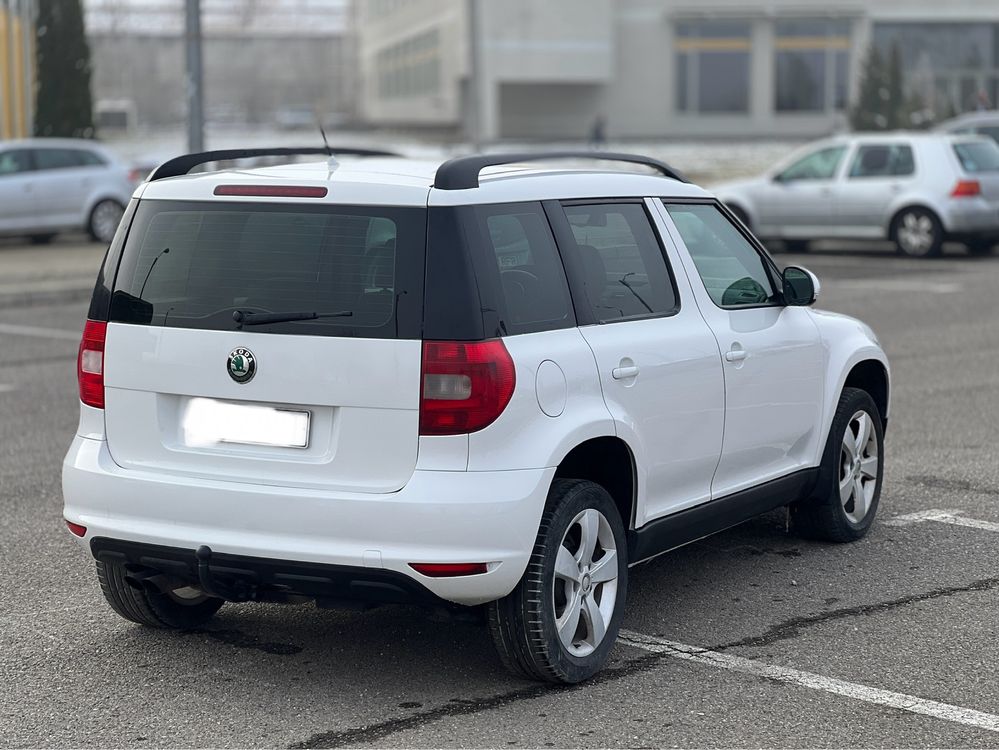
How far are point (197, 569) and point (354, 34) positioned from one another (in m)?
109

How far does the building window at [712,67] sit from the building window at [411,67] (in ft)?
43.5

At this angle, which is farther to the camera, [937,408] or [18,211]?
[18,211]

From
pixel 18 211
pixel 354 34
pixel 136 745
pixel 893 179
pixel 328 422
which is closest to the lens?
pixel 136 745

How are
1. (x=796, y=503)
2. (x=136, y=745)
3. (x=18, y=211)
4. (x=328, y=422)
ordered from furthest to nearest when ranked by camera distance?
(x=18, y=211) → (x=796, y=503) → (x=328, y=422) → (x=136, y=745)

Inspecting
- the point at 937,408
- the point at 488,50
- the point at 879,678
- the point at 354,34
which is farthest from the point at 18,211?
the point at 354,34

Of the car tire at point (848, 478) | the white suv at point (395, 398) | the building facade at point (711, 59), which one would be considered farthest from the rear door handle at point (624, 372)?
the building facade at point (711, 59)

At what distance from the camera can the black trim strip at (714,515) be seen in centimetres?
527

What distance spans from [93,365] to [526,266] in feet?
4.92

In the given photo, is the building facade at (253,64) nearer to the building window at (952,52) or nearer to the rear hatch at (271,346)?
the building window at (952,52)

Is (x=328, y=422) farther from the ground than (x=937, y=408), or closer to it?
farther from the ground

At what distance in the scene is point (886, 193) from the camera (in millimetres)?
21812

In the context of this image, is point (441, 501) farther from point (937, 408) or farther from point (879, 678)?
point (937, 408)

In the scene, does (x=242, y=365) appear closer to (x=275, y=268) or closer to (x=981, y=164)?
(x=275, y=268)

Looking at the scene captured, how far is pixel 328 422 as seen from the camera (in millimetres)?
4695
